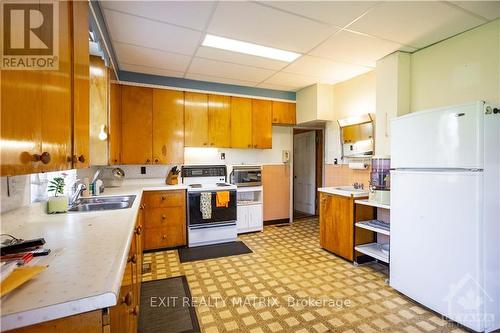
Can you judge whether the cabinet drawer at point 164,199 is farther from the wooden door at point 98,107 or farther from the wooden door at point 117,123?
the wooden door at point 98,107

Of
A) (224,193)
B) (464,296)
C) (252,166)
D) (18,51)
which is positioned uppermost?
(18,51)

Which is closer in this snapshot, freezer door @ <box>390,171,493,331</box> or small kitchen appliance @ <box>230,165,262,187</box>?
freezer door @ <box>390,171,493,331</box>

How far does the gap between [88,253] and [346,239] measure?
2842 millimetres

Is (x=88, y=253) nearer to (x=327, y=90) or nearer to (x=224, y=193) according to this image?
(x=224, y=193)

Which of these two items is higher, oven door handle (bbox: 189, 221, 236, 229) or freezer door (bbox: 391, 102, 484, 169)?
freezer door (bbox: 391, 102, 484, 169)

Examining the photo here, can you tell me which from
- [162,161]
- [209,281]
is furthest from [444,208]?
[162,161]

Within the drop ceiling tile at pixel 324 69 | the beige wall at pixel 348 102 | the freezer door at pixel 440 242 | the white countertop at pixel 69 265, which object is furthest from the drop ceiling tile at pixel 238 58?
the white countertop at pixel 69 265

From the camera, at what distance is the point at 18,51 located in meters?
0.80

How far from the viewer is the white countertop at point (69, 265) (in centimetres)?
68

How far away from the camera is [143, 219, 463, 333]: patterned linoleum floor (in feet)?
6.33

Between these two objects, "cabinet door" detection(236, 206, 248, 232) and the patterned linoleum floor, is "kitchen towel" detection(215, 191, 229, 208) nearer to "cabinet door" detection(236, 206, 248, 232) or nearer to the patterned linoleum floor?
"cabinet door" detection(236, 206, 248, 232)

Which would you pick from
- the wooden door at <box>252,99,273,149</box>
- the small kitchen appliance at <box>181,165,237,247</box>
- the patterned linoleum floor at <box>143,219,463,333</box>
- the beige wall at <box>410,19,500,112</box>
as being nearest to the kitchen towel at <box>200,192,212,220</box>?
the small kitchen appliance at <box>181,165,237,247</box>

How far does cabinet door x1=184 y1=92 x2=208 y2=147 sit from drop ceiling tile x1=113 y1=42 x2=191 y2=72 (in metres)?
0.61

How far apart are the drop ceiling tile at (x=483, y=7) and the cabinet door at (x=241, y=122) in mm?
2985
